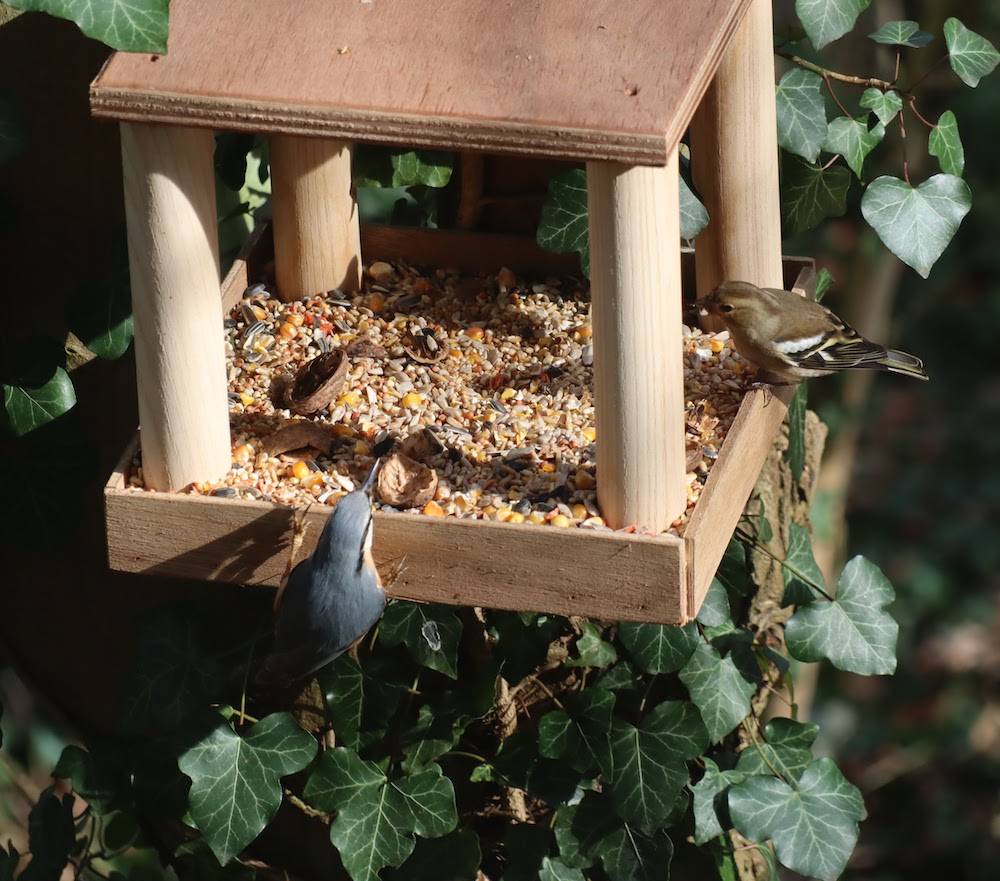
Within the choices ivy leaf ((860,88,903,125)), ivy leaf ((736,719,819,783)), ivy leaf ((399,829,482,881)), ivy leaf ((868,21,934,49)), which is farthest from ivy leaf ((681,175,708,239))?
ivy leaf ((399,829,482,881))

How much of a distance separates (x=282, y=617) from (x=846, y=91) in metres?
5.26

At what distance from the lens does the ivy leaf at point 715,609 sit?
2.78 meters

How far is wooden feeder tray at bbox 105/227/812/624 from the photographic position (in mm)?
2049

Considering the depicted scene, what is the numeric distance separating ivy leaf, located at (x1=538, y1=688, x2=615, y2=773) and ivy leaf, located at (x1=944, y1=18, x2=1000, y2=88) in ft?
4.56

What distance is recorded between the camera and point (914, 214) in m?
2.60

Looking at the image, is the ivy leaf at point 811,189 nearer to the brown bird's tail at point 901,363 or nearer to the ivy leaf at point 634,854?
the brown bird's tail at point 901,363

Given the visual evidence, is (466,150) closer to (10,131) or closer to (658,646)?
(10,131)

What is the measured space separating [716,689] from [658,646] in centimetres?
18

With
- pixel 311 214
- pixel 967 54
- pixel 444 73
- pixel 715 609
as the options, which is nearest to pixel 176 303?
pixel 444 73

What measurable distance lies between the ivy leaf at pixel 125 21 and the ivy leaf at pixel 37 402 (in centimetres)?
81

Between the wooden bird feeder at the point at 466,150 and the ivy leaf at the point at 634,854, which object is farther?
the ivy leaf at the point at 634,854

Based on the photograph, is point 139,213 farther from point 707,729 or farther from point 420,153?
point 707,729

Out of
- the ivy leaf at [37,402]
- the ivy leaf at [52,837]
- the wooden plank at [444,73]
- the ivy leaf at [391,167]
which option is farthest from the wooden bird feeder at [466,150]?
the ivy leaf at [52,837]

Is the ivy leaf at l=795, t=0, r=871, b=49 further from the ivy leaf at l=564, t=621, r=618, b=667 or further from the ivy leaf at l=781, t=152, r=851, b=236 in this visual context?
the ivy leaf at l=564, t=621, r=618, b=667
